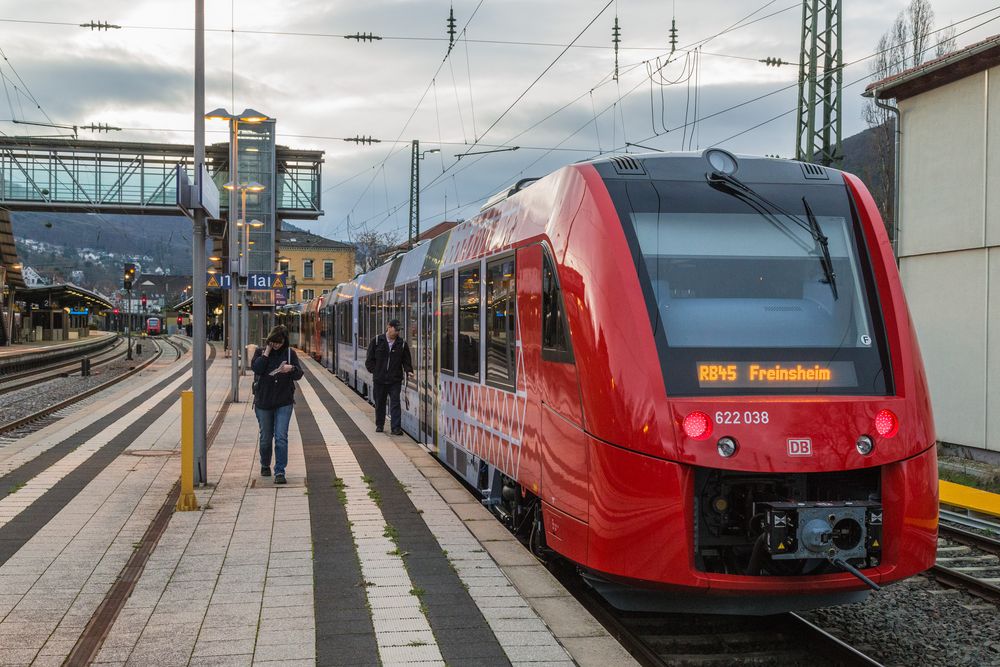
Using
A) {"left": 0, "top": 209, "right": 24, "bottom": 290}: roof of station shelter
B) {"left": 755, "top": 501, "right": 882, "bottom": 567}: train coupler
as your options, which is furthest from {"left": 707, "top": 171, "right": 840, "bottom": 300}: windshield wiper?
{"left": 0, "top": 209, "right": 24, "bottom": 290}: roof of station shelter

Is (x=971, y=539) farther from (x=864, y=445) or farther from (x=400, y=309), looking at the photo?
(x=400, y=309)

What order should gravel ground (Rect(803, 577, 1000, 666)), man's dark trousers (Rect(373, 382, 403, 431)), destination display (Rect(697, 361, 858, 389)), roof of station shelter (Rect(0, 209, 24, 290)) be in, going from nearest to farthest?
1. destination display (Rect(697, 361, 858, 389))
2. gravel ground (Rect(803, 577, 1000, 666))
3. man's dark trousers (Rect(373, 382, 403, 431))
4. roof of station shelter (Rect(0, 209, 24, 290))

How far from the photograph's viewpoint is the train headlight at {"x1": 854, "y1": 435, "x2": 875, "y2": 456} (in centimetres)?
549

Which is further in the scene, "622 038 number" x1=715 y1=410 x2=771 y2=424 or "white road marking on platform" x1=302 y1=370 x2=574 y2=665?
"622 038 number" x1=715 y1=410 x2=771 y2=424

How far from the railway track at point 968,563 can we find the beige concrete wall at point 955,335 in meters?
6.27

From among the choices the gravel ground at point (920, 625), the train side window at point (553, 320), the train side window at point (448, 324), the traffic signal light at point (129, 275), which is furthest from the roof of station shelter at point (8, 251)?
the gravel ground at point (920, 625)

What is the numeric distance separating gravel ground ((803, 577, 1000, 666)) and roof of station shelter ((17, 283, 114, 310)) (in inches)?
2445

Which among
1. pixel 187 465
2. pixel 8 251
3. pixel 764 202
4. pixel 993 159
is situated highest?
pixel 8 251

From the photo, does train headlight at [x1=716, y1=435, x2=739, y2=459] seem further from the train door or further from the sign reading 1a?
the sign reading 1a

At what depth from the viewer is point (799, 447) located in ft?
17.7

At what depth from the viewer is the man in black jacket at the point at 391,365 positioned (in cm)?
1426

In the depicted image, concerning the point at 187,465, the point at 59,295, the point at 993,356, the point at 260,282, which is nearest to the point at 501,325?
the point at 187,465

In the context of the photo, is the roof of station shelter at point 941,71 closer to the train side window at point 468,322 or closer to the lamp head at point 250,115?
the train side window at point 468,322

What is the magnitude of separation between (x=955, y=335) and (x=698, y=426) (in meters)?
11.8
